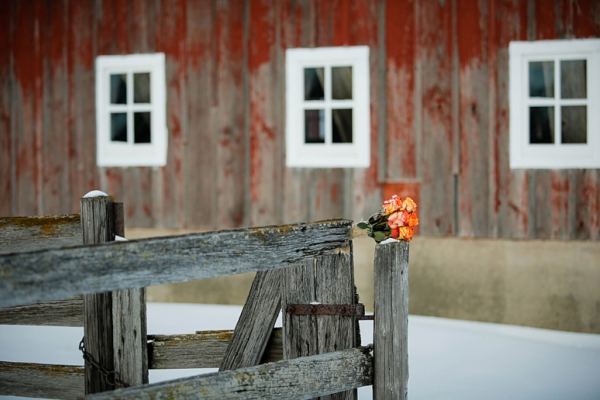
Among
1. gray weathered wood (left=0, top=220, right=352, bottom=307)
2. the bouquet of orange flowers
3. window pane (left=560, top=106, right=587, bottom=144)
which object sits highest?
window pane (left=560, top=106, right=587, bottom=144)

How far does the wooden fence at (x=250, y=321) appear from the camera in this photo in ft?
7.60

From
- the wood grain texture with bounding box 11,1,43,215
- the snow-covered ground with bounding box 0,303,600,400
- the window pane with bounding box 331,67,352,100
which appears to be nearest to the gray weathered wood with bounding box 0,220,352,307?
the snow-covered ground with bounding box 0,303,600,400

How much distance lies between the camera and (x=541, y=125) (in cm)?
580

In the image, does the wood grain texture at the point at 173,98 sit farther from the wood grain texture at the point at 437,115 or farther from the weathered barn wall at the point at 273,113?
the wood grain texture at the point at 437,115

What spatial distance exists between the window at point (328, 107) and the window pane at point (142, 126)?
1.62 metres

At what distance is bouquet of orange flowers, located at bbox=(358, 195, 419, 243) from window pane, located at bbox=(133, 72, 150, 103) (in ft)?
15.1

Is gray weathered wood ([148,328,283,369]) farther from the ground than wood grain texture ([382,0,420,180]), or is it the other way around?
wood grain texture ([382,0,420,180])

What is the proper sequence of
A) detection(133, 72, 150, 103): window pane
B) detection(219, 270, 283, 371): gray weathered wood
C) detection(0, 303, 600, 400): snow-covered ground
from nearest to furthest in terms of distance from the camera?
detection(219, 270, 283, 371): gray weathered wood < detection(0, 303, 600, 400): snow-covered ground < detection(133, 72, 150, 103): window pane

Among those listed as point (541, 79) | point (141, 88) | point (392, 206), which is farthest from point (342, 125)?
point (392, 206)

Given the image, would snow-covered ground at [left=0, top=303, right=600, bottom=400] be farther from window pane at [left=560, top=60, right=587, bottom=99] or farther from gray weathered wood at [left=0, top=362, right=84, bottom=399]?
window pane at [left=560, top=60, right=587, bottom=99]

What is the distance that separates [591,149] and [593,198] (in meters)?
0.47

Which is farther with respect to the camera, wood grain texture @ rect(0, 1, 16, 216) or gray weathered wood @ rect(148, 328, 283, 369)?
wood grain texture @ rect(0, 1, 16, 216)

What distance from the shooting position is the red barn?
5738 millimetres

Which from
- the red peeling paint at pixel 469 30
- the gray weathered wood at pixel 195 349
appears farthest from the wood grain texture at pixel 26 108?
the gray weathered wood at pixel 195 349
